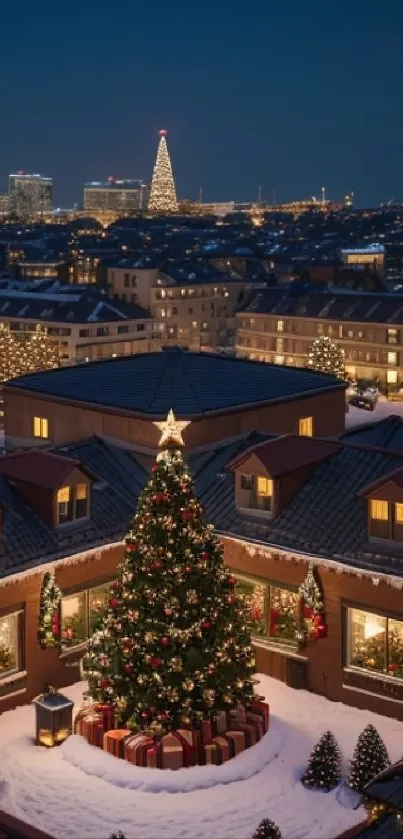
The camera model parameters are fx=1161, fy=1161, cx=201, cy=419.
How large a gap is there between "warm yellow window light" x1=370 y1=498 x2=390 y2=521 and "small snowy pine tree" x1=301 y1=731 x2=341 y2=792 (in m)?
4.64

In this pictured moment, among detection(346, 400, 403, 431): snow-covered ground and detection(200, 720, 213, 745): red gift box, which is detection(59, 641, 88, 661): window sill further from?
detection(346, 400, 403, 431): snow-covered ground

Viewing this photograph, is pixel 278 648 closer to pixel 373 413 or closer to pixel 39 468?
pixel 39 468

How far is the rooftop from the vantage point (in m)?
29.4

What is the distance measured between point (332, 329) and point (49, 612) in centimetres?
6602

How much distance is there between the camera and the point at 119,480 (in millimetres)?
26750

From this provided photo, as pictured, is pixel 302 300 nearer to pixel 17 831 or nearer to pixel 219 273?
pixel 219 273

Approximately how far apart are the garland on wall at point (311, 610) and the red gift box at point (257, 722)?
212 cm

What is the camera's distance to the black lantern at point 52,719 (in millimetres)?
20750

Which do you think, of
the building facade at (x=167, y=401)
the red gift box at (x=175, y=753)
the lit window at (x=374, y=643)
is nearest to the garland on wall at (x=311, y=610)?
the lit window at (x=374, y=643)

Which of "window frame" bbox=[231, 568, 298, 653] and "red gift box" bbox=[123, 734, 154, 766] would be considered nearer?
"red gift box" bbox=[123, 734, 154, 766]

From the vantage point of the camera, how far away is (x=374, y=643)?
875 inches

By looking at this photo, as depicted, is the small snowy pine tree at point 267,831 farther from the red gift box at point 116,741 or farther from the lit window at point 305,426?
the lit window at point 305,426

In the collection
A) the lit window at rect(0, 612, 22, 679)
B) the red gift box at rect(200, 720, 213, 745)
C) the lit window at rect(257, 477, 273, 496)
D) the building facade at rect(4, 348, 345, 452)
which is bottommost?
the red gift box at rect(200, 720, 213, 745)

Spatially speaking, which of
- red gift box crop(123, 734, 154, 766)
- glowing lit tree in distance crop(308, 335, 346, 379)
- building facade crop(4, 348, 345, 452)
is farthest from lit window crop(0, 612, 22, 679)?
glowing lit tree in distance crop(308, 335, 346, 379)
